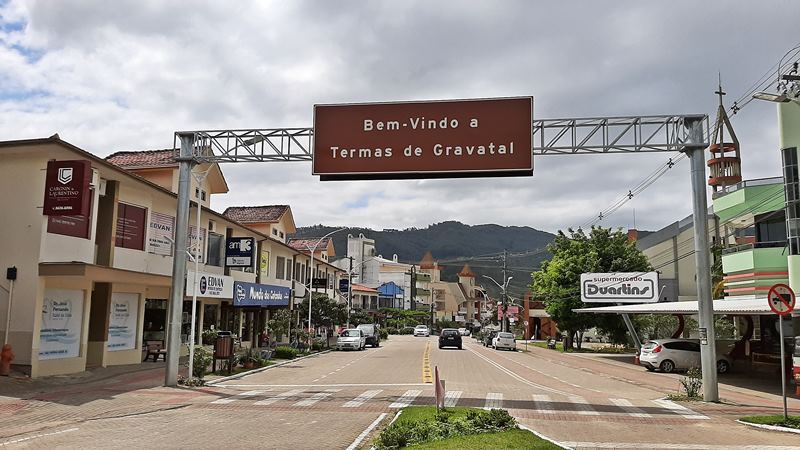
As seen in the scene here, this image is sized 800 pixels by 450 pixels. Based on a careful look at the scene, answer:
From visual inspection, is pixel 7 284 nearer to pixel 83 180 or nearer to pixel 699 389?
pixel 83 180

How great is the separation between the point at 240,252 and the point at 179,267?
13.7m

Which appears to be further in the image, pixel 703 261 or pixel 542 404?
pixel 703 261

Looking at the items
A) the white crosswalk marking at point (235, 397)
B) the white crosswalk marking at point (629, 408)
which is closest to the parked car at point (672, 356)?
the white crosswalk marking at point (629, 408)

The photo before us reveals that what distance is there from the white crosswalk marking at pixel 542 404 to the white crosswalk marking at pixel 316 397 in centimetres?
567

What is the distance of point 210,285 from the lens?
98.8 feet

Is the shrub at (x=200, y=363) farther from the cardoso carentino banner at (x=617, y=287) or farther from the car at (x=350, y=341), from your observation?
the cardoso carentino banner at (x=617, y=287)

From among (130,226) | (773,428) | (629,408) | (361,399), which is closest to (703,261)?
(629,408)

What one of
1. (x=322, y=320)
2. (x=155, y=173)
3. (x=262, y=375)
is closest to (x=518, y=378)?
(x=262, y=375)

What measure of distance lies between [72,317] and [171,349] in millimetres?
5032

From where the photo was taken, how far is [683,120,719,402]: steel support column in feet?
57.1

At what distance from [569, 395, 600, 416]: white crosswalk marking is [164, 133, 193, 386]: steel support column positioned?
452 inches

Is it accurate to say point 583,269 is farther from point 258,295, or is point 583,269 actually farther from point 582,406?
point 582,406

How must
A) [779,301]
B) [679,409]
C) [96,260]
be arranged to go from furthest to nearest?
1. [96,260]
2. [679,409]
3. [779,301]

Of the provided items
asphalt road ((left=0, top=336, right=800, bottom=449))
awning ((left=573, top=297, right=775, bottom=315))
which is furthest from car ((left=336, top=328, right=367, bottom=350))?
asphalt road ((left=0, top=336, right=800, bottom=449))
